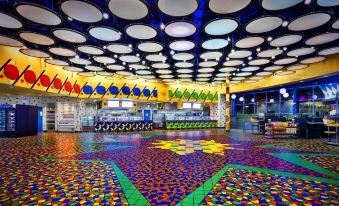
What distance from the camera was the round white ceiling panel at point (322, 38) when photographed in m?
6.69

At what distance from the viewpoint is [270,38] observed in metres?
7.09

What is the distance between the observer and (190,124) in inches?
720

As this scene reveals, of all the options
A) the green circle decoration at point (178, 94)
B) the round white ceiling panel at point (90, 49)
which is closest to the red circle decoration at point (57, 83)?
the round white ceiling panel at point (90, 49)

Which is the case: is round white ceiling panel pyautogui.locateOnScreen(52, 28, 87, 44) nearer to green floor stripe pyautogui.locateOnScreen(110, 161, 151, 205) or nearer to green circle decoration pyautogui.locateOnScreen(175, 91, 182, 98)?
green floor stripe pyautogui.locateOnScreen(110, 161, 151, 205)

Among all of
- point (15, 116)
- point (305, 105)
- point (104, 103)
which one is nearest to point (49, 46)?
point (15, 116)

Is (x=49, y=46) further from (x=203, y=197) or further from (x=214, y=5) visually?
(x=203, y=197)

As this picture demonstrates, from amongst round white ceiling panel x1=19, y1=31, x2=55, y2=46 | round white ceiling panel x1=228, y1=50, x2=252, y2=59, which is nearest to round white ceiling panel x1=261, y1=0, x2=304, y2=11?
round white ceiling panel x1=228, y1=50, x2=252, y2=59

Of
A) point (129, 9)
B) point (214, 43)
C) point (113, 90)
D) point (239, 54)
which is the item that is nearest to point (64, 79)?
point (113, 90)

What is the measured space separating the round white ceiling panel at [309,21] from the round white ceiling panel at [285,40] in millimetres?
657

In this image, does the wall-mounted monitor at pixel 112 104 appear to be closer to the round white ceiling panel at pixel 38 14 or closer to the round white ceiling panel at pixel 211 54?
the round white ceiling panel at pixel 211 54

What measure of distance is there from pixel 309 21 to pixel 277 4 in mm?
1687

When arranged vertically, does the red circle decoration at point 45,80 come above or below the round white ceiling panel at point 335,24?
below

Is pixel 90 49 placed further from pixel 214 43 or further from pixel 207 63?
pixel 207 63

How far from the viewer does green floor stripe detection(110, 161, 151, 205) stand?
2.67 meters
